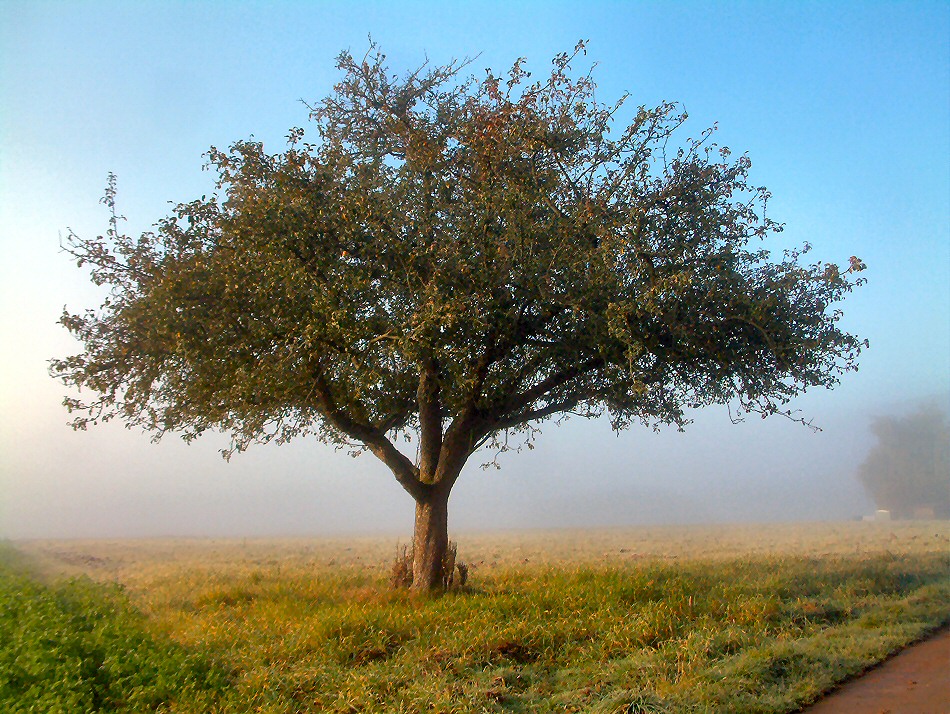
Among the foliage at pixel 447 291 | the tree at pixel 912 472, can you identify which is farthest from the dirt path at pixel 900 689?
the tree at pixel 912 472

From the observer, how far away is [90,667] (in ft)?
29.8

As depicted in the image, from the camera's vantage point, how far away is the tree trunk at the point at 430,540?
16266 mm

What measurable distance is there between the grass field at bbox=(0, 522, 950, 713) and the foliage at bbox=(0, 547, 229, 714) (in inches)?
1.0

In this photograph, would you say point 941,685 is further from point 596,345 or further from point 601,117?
point 601,117

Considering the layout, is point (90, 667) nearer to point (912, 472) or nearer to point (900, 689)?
point (900, 689)

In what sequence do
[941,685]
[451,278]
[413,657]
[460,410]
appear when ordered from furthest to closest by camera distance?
[460,410], [451,278], [413,657], [941,685]

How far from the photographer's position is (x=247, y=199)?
48.2ft

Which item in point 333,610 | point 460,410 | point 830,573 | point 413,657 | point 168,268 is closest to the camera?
point 413,657

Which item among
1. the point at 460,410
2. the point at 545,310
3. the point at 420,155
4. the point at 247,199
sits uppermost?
the point at 420,155

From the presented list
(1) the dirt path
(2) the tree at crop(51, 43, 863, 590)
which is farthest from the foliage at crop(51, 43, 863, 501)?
(1) the dirt path

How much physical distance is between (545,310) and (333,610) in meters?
6.78

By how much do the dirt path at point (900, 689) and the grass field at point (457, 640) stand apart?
227 millimetres

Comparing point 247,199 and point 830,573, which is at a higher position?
point 247,199

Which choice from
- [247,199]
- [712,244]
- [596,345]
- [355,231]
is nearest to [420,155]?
[355,231]
